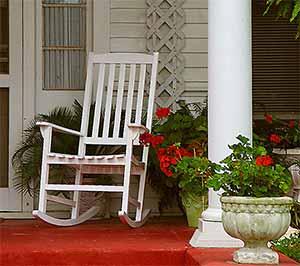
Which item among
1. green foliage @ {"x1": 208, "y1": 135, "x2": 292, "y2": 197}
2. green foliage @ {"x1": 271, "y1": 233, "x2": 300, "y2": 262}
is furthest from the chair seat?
green foliage @ {"x1": 208, "y1": 135, "x2": 292, "y2": 197}

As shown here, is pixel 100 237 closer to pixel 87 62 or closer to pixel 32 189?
pixel 32 189

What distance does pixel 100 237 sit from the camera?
3.79 meters

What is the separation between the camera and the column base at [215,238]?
3.38m

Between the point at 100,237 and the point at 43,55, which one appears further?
the point at 43,55

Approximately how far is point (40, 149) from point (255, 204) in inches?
81.2

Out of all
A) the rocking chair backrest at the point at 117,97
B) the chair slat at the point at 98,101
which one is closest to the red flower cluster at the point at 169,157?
the rocking chair backrest at the point at 117,97

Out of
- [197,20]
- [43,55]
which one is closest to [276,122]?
[197,20]

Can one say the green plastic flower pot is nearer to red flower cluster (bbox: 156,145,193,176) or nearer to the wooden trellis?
red flower cluster (bbox: 156,145,193,176)

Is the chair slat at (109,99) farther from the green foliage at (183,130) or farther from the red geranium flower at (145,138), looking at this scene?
the red geranium flower at (145,138)

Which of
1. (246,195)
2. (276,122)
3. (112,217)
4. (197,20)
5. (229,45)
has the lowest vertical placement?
(112,217)

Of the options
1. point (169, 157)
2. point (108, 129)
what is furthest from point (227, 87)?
point (108, 129)

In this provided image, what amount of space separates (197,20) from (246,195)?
2.29 metres

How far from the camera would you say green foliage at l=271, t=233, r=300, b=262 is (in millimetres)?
3441

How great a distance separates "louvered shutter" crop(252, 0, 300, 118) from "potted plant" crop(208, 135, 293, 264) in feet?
7.21
